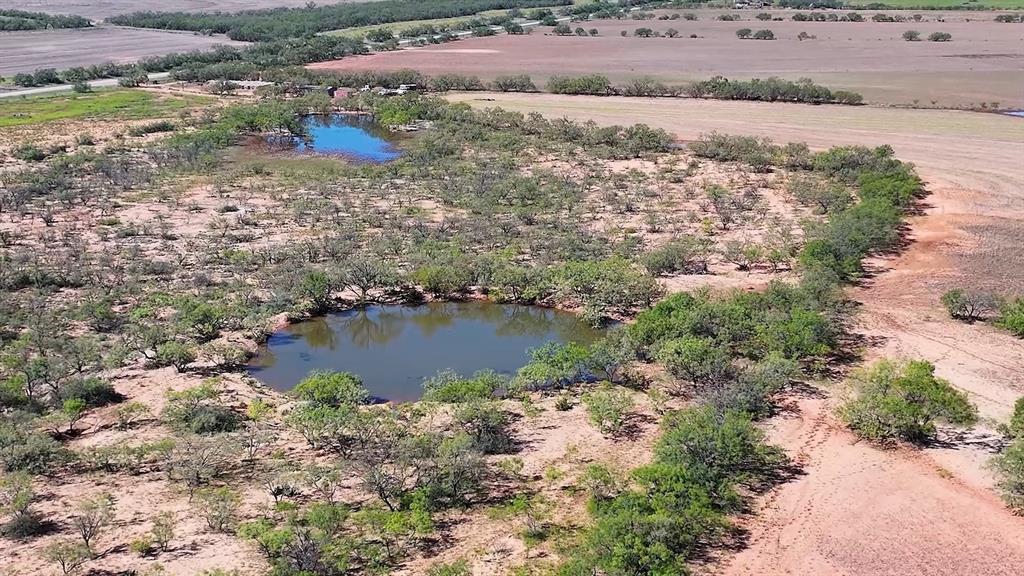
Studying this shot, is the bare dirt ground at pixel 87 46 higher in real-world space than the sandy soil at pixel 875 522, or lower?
higher

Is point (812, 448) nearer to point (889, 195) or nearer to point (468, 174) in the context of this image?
point (889, 195)

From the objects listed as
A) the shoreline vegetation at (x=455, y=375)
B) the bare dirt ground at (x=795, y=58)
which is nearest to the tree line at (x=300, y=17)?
the bare dirt ground at (x=795, y=58)

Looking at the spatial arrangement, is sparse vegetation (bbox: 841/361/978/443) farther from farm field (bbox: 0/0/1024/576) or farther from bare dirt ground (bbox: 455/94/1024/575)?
bare dirt ground (bbox: 455/94/1024/575)

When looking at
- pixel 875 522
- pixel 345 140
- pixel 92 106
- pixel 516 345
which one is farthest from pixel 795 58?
pixel 875 522

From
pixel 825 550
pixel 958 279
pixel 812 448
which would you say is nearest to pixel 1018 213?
pixel 958 279

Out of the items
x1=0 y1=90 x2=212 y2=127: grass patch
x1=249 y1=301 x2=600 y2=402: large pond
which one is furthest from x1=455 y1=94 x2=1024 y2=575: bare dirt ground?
x1=0 y1=90 x2=212 y2=127: grass patch

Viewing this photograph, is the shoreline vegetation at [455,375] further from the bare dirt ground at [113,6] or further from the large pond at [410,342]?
the bare dirt ground at [113,6]
